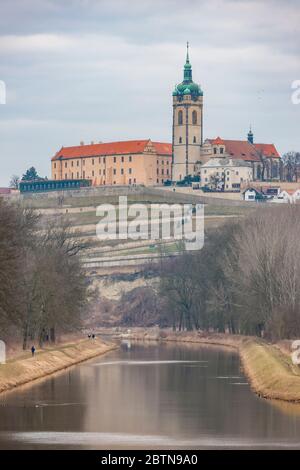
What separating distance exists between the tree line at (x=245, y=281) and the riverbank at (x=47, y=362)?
33.3 ft

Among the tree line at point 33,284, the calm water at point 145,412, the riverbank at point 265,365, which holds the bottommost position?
the calm water at point 145,412

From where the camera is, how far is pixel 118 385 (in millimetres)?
61875

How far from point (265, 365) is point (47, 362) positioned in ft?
44.0

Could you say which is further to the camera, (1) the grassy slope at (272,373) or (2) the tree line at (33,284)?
(2) the tree line at (33,284)

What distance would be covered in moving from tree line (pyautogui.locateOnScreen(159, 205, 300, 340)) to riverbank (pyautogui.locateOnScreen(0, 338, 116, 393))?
1016 cm

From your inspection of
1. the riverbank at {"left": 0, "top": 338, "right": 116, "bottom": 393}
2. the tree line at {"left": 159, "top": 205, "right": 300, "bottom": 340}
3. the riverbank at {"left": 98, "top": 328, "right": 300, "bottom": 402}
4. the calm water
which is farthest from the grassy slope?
the riverbank at {"left": 0, "top": 338, "right": 116, "bottom": 393}

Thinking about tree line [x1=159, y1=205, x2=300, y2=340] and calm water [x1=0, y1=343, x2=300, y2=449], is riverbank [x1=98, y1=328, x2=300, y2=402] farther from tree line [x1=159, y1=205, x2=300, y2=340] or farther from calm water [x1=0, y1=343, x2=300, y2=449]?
tree line [x1=159, y1=205, x2=300, y2=340]

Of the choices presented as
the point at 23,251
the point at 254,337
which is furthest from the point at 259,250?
the point at 23,251

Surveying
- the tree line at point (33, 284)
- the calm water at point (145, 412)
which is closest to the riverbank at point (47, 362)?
the calm water at point (145, 412)

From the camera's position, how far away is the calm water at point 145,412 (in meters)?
42.8

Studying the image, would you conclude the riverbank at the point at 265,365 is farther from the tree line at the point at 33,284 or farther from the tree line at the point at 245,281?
the tree line at the point at 33,284

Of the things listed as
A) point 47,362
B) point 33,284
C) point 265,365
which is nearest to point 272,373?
point 265,365

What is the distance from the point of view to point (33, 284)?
7419 centimetres

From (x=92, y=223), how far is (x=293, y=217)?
312 ft
